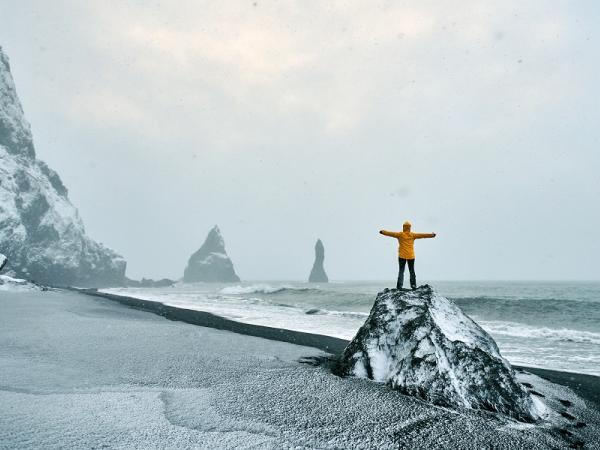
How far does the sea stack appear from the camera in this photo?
552 feet

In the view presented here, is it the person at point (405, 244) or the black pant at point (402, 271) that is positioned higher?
the person at point (405, 244)

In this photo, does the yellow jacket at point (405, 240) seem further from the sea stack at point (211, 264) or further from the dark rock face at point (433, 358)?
the sea stack at point (211, 264)

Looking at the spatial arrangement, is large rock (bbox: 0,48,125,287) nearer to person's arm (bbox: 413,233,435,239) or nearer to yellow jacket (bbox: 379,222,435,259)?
yellow jacket (bbox: 379,222,435,259)

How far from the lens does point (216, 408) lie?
3727 millimetres

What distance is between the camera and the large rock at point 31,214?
55.4 meters

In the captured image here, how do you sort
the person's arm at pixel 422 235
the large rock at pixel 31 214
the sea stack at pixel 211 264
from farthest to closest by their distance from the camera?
the sea stack at pixel 211 264 → the large rock at pixel 31 214 → the person's arm at pixel 422 235

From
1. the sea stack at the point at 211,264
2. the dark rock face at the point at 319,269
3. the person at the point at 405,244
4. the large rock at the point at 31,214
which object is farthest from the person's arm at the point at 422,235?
the sea stack at the point at 211,264

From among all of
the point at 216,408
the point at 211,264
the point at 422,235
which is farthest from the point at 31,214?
the point at 211,264

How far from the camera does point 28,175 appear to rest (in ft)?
201

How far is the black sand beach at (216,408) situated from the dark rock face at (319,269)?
524ft

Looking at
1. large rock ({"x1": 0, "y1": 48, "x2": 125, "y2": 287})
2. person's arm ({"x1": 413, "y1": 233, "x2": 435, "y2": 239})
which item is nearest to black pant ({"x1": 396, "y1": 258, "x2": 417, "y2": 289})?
person's arm ({"x1": 413, "y1": 233, "x2": 435, "y2": 239})

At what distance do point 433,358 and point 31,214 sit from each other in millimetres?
77125

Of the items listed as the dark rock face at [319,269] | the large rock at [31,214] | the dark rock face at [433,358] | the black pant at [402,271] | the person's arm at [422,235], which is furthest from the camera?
the dark rock face at [319,269]

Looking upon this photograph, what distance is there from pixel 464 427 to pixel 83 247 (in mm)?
94543
